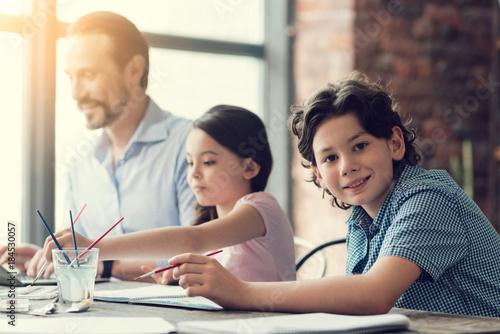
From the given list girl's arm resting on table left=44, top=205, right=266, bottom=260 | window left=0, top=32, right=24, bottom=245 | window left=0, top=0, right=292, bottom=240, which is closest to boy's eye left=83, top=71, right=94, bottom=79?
window left=0, top=0, right=292, bottom=240

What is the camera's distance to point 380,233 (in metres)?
1.36

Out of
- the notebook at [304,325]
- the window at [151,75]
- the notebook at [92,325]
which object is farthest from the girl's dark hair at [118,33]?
the notebook at [304,325]

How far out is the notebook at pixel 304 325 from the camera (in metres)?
0.87

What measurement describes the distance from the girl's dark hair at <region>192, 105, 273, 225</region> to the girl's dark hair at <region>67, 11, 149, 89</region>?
2.10 ft

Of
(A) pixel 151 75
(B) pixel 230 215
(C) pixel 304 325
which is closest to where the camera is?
(C) pixel 304 325

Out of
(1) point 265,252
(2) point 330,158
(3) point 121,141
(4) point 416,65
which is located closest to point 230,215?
(1) point 265,252

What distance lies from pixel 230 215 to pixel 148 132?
2.35 feet

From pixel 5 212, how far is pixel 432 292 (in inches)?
80.3

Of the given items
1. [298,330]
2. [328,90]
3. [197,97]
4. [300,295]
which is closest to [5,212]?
[197,97]

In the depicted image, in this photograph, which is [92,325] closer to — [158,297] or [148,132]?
[158,297]

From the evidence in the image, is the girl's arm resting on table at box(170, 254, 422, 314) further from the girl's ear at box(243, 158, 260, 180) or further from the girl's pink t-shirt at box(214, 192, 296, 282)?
the girl's ear at box(243, 158, 260, 180)

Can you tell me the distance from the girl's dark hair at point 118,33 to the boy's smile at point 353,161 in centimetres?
118

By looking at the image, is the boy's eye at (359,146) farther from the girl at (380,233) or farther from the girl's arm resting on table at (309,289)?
the girl's arm resting on table at (309,289)

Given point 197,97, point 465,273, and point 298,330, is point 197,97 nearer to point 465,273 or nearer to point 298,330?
point 465,273
